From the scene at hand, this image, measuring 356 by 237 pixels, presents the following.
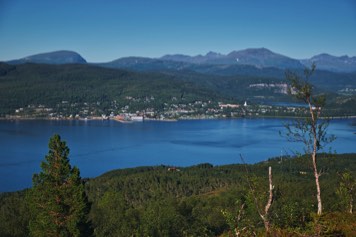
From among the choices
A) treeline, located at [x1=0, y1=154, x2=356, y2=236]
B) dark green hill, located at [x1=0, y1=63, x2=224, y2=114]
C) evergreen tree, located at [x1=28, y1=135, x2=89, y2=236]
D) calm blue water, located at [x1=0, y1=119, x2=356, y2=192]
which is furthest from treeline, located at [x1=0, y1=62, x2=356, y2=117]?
evergreen tree, located at [x1=28, y1=135, x2=89, y2=236]

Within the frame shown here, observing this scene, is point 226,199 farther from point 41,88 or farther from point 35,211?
point 41,88

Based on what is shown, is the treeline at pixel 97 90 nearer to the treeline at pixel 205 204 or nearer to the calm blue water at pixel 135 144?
the calm blue water at pixel 135 144

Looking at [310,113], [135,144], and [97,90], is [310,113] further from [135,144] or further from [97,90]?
[97,90]

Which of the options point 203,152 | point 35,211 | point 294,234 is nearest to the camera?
point 294,234

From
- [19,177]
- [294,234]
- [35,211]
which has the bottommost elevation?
[19,177]

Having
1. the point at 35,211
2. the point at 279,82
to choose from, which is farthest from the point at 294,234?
the point at 279,82

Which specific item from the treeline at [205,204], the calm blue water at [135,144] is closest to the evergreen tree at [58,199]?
the treeline at [205,204]
